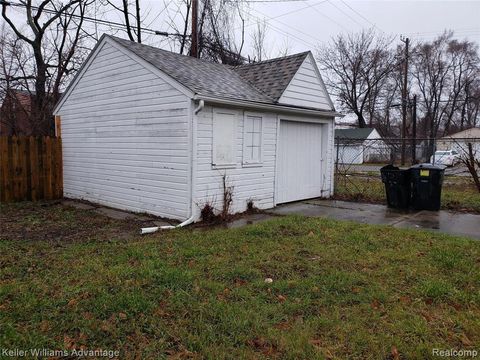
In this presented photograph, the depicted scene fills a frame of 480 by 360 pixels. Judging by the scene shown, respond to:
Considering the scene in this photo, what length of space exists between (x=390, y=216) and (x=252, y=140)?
3587mm

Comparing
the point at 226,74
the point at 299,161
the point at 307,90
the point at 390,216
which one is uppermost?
the point at 226,74

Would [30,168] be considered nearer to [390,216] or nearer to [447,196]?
[390,216]

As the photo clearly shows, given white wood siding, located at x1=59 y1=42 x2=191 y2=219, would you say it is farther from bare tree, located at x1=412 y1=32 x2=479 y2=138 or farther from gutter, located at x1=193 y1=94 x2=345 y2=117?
bare tree, located at x1=412 y1=32 x2=479 y2=138

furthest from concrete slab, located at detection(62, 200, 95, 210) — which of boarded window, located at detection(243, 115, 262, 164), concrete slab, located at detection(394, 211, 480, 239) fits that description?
concrete slab, located at detection(394, 211, 480, 239)

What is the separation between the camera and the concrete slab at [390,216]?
7.15 metres

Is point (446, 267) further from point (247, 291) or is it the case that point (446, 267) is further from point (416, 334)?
point (247, 291)

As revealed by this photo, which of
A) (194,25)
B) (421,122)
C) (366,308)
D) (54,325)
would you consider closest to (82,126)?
(194,25)

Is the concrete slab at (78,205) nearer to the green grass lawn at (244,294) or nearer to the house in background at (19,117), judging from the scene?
the green grass lawn at (244,294)

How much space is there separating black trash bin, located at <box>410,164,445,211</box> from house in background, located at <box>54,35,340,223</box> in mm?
2721

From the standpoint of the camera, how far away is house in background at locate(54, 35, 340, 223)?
7621mm

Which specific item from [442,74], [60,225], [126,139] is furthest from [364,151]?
[60,225]

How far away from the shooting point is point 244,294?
389 centimetres

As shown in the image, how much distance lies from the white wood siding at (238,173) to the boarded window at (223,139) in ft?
0.40

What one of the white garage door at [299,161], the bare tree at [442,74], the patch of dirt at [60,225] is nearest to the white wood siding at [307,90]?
the white garage door at [299,161]
